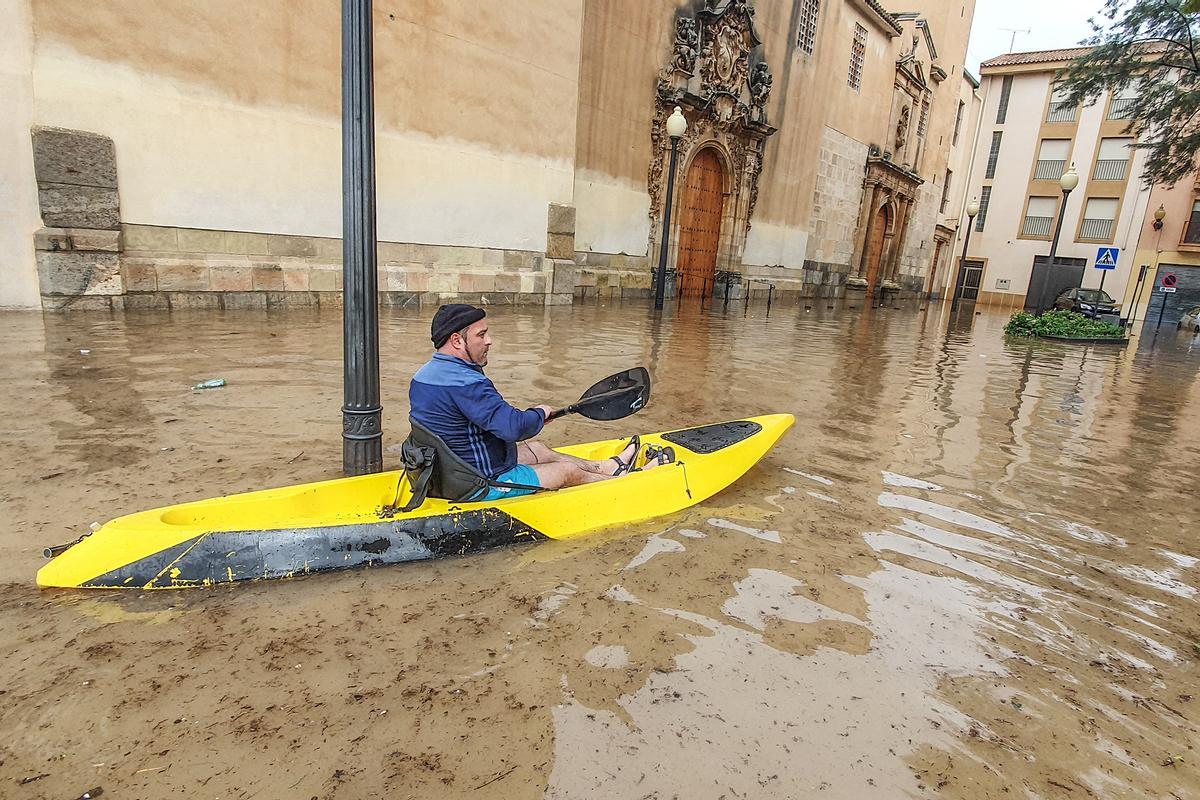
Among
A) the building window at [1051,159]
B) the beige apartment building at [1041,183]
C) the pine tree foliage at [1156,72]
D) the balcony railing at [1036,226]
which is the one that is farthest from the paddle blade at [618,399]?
the building window at [1051,159]

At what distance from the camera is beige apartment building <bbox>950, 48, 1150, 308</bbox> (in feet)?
95.0

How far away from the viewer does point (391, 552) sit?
2629 mm

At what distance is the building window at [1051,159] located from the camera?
30866 millimetres

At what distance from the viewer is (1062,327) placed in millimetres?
14016

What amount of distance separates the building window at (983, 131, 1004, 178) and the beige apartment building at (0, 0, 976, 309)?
16895mm

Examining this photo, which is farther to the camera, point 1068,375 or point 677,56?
point 677,56

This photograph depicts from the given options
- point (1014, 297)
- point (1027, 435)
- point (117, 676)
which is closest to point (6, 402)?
point (117, 676)

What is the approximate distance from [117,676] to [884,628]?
8.58ft

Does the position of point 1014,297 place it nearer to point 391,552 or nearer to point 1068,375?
point 1068,375

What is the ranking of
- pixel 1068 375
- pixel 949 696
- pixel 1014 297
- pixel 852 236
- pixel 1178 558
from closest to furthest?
pixel 949 696 < pixel 1178 558 < pixel 1068 375 < pixel 852 236 < pixel 1014 297

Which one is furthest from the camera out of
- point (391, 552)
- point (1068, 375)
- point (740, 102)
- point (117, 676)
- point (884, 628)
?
point (740, 102)

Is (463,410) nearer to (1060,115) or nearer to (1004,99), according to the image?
(1060,115)

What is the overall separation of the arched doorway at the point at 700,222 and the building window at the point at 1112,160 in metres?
23.2

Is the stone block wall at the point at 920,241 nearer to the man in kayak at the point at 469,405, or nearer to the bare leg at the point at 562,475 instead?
the bare leg at the point at 562,475
